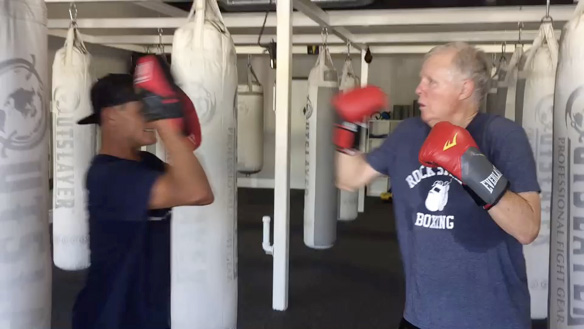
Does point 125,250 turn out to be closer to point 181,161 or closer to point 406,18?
point 181,161

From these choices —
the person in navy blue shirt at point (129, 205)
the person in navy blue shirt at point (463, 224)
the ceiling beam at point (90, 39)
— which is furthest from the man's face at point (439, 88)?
the ceiling beam at point (90, 39)

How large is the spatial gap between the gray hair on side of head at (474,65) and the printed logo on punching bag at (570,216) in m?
0.58

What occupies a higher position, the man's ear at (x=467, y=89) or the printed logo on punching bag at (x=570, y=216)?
the man's ear at (x=467, y=89)

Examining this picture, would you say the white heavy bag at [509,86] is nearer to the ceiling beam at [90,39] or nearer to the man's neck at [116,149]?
the man's neck at [116,149]

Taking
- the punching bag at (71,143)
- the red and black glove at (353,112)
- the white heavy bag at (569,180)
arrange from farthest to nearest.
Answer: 1. the punching bag at (71,143)
2. the white heavy bag at (569,180)
3. the red and black glove at (353,112)

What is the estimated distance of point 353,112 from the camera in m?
1.81

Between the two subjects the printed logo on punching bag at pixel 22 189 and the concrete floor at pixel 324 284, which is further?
the concrete floor at pixel 324 284

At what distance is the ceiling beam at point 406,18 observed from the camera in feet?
10.0

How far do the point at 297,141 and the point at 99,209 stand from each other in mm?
6348

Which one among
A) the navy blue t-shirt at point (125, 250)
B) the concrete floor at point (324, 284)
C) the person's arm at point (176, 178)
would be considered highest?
the person's arm at point (176, 178)

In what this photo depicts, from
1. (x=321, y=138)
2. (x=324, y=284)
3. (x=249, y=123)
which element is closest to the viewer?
(x=324, y=284)

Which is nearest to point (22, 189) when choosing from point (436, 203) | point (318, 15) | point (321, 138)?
point (436, 203)

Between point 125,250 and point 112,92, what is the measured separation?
0.40 metres

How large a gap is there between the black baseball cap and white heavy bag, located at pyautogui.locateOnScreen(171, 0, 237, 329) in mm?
669
